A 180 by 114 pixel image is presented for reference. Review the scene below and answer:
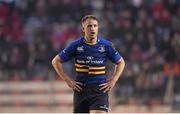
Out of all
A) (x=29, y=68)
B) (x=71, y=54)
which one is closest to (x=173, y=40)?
(x=29, y=68)

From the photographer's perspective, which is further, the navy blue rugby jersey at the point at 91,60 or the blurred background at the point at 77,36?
the blurred background at the point at 77,36

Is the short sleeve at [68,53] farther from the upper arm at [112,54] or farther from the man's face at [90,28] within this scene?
the upper arm at [112,54]

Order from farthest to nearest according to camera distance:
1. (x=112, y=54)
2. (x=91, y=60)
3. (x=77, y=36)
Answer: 1. (x=77, y=36)
2. (x=112, y=54)
3. (x=91, y=60)

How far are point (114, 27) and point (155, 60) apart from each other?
1776mm

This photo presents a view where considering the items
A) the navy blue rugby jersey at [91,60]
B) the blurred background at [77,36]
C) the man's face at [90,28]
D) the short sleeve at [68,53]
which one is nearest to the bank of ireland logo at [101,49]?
the navy blue rugby jersey at [91,60]

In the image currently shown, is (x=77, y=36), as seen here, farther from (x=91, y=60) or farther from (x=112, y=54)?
(x=91, y=60)

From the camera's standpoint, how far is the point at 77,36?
19828mm

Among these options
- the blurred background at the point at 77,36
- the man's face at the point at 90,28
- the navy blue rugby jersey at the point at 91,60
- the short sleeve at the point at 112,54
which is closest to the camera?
the man's face at the point at 90,28

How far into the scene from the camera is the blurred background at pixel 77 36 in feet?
60.2

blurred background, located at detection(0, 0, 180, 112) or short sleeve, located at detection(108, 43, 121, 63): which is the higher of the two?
blurred background, located at detection(0, 0, 180, 112)

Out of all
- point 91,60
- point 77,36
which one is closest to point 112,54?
point 91,60

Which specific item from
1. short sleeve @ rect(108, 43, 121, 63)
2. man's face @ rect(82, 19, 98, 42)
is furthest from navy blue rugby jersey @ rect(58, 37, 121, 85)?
man's face @ rect(82, 19, 98, 42)

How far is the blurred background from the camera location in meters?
18.3

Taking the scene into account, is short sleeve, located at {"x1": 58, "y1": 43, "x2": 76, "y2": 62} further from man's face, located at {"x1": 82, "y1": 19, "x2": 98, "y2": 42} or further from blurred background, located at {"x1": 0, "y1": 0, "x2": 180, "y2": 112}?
blurred background, located at {"x1": 0, "y1": 0, "x2": 180, "y2": 112}
